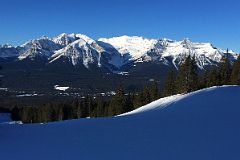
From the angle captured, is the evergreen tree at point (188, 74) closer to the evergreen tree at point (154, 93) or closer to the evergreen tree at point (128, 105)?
the evergreen tree at point (154, 93)

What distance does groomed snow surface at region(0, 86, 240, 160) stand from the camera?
2441 cm

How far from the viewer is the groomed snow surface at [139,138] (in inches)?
961

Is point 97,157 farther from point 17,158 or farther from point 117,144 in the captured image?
point 17,158

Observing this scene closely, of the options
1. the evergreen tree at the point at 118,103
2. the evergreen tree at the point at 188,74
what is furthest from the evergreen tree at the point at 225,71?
the evergreen tree at the point at 118,103

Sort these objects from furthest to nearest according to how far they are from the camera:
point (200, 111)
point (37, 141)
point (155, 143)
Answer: point (200, 111) < point (37, 141) < point (155, 143)

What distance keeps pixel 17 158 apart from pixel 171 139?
985 cm

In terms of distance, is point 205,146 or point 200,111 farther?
point 200,111

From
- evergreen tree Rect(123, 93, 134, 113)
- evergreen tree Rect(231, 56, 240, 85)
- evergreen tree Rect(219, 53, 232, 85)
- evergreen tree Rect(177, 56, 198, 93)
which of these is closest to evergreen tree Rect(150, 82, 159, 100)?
evergreen tree Rect(123, 93, 134, 113)

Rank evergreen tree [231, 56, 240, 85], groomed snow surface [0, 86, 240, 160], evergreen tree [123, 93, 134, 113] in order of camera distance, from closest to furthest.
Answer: groomed snow surface [0, 86, 240, 160], evergreen tree [231, 56, 240, 85], evergreen tree [123, 93, 134, 113]

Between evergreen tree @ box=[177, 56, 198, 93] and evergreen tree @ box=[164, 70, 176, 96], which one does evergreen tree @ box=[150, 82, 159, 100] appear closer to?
evergreen tree @ box=[164, 70, 176, 96]

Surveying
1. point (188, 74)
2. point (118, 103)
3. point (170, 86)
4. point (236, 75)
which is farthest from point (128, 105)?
point (236, 75)

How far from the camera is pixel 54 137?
3052 cm

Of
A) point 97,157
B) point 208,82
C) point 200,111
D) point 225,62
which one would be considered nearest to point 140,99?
point 208,82

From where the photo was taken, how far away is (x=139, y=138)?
93.4ft
